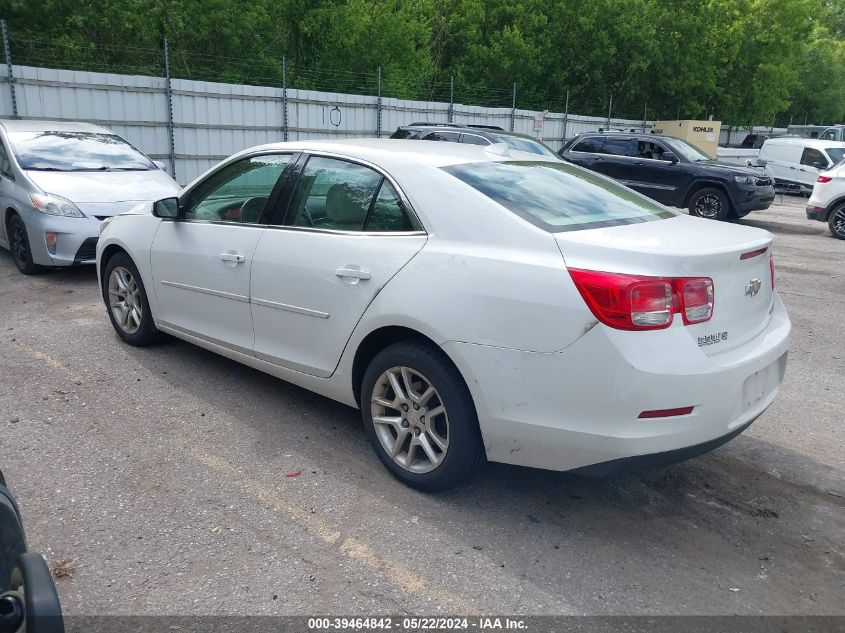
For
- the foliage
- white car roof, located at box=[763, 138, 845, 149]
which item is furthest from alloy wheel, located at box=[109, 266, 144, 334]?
white car roof, located at box=[763, 138, 845, 149]

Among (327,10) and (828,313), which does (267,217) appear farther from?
(327,10)

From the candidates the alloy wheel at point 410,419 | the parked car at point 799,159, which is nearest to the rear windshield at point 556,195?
the alloy wheel at point 410,419

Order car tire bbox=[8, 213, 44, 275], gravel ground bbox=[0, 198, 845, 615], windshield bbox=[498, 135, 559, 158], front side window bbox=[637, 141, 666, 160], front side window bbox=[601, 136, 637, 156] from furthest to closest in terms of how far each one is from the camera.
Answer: front side window bbox=[601, 136, 637, 156]
front side window bbox=[637, 141, 666, 160]
windshield bbox=[498, 135, 559, 158]
car tire bbox=[8, 213, 44, 275]
gravel ground bbox=[0, 198, 845, 615]

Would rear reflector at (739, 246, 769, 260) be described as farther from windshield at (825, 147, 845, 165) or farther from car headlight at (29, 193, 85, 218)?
windshield at (825, 147, 845, 165)

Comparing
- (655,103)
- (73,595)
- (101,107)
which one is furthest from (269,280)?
(655,103)

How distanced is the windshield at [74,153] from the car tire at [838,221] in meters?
12.0

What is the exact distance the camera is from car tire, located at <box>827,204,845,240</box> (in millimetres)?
13722

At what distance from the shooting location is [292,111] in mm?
16625

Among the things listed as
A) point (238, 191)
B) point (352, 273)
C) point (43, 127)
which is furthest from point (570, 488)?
point (43, 127)

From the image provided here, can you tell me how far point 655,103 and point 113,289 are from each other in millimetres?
33925

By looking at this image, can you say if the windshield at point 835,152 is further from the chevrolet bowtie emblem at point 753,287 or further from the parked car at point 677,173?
the chevrolet bowtie emblem at point 753,287

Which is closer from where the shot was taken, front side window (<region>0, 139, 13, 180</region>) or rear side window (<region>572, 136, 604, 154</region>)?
front side window (<region>0, 139, 13, 180</region>)

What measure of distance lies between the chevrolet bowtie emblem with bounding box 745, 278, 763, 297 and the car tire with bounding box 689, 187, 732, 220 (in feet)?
38.1

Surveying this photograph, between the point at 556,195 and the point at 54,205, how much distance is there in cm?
581
